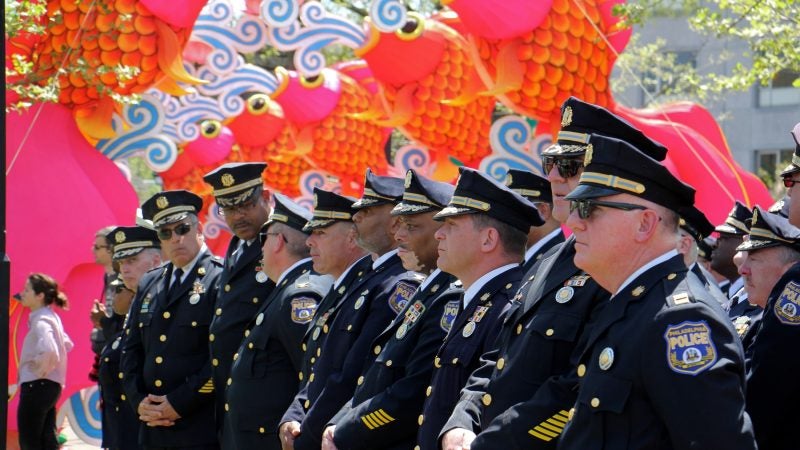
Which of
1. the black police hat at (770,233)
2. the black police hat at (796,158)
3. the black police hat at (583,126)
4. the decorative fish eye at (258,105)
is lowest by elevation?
the decorative fish eye at (258,105)

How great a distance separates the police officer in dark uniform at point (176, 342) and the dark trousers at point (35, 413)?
2.57 m

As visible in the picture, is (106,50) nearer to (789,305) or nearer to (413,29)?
(413,29)

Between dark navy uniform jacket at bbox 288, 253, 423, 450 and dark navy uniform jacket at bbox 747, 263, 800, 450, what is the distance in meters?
1.84

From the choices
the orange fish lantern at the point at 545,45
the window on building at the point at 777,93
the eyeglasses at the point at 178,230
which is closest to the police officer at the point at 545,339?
the eyeglasses at the point at 178,230

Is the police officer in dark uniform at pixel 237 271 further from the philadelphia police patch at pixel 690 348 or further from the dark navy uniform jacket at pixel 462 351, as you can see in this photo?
the philadelphia police patch at pixel 690 348

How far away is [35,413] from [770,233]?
22.8ft

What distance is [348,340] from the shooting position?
579 centimetres

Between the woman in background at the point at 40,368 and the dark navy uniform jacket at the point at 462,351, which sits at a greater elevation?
the dark navy uniform jacket at the point at 462,351

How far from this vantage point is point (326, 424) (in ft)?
18.1

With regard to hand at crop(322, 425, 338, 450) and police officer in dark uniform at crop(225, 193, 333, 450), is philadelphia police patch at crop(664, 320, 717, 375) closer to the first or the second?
hand at crop(322, 425, 338, 450)

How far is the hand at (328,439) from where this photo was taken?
5.18m

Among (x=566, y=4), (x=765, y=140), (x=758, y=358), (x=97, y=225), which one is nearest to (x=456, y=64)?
(x=566, y=4)

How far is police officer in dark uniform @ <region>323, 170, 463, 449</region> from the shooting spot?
5.02 metres

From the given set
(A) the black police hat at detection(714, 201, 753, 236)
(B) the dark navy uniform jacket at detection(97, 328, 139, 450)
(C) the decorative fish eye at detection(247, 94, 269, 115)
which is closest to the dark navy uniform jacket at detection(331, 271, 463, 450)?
(A) the black police hat at detection(714, 201, 753, 236)
